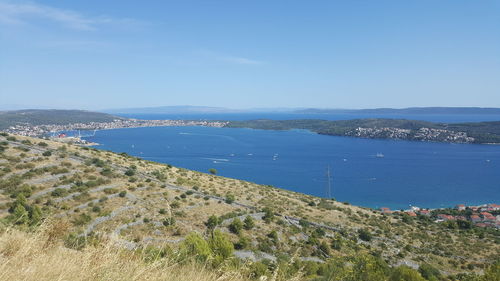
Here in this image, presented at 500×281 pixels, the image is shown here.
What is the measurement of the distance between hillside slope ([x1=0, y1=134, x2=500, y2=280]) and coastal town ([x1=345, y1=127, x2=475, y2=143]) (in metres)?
116

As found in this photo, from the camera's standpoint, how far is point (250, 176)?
6288 centimetres

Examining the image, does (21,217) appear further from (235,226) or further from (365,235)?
(365,235)

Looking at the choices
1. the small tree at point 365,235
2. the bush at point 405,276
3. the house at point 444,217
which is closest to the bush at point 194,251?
the bush at point 405,276

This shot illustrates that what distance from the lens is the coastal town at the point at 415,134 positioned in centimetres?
12138

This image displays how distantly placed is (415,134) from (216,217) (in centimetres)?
13689

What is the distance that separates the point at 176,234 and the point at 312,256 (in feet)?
19.3

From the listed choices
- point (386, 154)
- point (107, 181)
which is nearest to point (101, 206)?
point (107, 181)

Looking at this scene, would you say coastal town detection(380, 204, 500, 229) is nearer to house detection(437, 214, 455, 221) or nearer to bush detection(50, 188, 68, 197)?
house detection(437, 214, 455, 221)

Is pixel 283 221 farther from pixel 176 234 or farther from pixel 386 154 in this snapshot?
pixel 386 154

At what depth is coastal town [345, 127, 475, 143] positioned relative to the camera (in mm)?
121375

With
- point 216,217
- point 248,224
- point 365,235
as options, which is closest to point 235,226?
point 248,224

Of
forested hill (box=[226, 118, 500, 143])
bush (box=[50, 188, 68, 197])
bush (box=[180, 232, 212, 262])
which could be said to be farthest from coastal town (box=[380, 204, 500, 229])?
forested hill (box=[226, 118, 500, 143])

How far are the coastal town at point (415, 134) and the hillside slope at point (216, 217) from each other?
116 metres

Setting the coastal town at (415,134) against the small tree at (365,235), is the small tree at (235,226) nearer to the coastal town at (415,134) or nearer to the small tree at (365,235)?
the small tree at (365,235)
